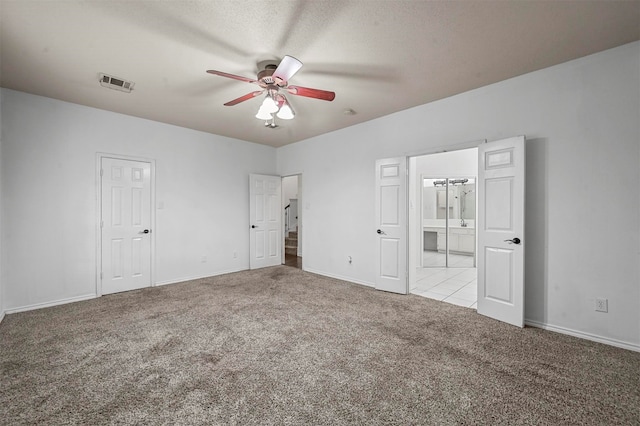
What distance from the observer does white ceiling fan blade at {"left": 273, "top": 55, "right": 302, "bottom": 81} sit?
2.10 meters

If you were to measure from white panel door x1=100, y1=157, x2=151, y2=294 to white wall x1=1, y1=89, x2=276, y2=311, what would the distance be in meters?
0.14

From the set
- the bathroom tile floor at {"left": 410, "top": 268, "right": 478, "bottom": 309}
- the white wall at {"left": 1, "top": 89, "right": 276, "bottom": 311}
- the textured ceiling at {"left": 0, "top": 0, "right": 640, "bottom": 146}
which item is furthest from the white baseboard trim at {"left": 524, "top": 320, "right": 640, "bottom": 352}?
the white wall at {"left": 1, "top": 89, "right": 276, "bottom": 311}

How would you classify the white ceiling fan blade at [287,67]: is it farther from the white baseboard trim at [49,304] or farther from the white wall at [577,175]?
the white baseboard trim at [49,304]

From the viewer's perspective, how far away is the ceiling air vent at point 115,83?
9.97ft

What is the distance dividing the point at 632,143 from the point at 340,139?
365cm

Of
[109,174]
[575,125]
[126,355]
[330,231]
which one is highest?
[575,125]

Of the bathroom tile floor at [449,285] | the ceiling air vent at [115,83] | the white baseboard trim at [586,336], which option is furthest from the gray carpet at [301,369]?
the ceiling air vent at [115,83]

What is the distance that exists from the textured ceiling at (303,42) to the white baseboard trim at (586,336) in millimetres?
2730

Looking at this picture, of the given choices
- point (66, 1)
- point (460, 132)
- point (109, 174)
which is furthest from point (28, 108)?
point (460, 132)

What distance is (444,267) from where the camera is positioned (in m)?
6.13

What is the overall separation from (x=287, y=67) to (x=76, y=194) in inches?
145

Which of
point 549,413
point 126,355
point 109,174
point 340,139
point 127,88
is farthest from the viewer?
point 340,139

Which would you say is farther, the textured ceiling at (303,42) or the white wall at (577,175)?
the white wall at (577,175)

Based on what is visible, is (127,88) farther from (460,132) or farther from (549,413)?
(549,413)
